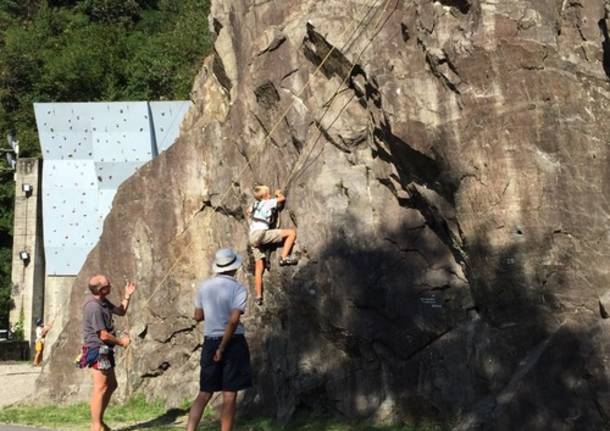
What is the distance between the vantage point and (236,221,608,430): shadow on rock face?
8.91 m

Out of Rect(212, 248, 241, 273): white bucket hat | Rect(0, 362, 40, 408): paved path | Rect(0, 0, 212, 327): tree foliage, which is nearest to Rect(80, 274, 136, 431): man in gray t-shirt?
Rect(0, 362, 40, 408): paved path

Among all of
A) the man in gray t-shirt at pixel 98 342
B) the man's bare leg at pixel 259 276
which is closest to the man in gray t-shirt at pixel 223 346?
the man in gray t-shirt at pixel 98 342

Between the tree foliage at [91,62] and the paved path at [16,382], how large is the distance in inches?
844

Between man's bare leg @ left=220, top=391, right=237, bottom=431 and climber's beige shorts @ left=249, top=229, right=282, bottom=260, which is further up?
climber's beige shorts @ left=249, top=229, right=282, bottom=260

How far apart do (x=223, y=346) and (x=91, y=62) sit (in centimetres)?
4820

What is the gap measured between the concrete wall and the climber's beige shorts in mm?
26821

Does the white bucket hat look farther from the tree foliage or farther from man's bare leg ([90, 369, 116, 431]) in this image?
the tree foliage

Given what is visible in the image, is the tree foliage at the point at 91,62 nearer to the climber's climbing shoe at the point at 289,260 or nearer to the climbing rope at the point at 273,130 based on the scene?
the climbing rope at the point at 273,130

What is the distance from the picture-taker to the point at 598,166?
952 centimetres

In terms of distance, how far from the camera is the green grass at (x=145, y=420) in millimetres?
10613

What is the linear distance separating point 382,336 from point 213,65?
6.96 meters

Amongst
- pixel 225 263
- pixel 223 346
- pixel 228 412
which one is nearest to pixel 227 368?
pixel 223 346

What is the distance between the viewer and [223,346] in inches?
352

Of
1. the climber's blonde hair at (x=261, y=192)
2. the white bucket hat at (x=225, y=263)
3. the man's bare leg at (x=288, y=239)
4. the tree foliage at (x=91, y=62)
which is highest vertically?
the tree foliage at (x=91, y=62)
